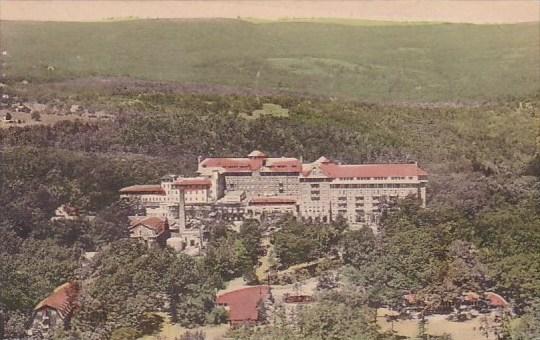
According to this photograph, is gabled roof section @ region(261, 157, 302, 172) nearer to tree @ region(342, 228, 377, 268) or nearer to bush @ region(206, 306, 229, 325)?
tree @ region(342, 228, 377, 268)

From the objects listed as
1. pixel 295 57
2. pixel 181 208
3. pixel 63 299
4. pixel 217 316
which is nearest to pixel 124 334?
pixel 63 299

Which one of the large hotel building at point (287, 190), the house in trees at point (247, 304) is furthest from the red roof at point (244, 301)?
the large hotel building at point (287, 190)

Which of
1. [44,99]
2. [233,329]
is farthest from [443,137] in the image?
[44,99]

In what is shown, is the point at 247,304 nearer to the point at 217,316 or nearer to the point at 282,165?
the point at 217,316

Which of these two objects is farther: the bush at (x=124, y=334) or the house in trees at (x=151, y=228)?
the house in trees at (x=151, y=228)

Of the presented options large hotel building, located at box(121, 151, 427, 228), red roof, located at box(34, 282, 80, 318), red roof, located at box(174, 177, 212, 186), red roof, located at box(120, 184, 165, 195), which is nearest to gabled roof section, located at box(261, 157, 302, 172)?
large hotel building, located at box(121, 151, 427, 228)

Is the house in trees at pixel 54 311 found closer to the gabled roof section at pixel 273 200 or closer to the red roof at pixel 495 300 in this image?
the gabled roof section at pixel 273 200

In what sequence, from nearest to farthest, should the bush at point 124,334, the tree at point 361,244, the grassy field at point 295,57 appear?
the bush at point 124,334
the tree at point 361,244
the grassy field at point 295,57

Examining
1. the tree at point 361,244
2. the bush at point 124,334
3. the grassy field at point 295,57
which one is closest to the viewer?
the bush at point 124,334
